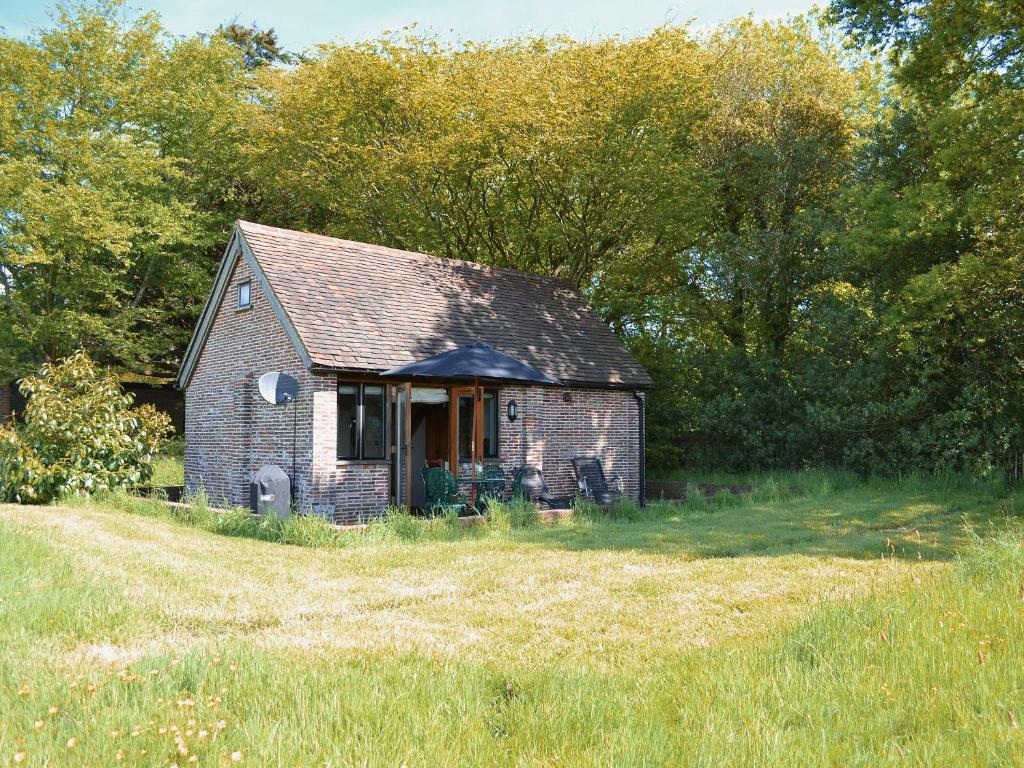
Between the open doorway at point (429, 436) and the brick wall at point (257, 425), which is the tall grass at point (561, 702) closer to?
the brick wall at point (257, 425)

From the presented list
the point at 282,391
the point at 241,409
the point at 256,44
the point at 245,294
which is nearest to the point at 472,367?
the point at 282,391

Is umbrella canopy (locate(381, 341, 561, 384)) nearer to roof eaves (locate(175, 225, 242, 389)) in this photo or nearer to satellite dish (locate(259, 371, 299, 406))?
satellite dish (locate(259, 371, 299, 406))

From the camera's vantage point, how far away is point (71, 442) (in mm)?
14570

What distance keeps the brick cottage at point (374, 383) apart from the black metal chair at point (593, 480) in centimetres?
28

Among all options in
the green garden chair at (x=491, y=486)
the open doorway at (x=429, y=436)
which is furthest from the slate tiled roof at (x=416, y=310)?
the green garden chair at (x=491, y=486)

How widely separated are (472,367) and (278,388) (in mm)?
3515

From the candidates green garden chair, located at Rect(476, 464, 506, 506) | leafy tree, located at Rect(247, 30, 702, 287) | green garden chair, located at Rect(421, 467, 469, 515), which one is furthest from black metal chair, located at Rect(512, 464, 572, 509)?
leafy tree, located at Rect(247, 30, 702, 287)

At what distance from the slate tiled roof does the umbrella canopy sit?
0.71 metres

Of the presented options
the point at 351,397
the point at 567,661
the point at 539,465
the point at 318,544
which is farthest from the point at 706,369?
the point at 567,661

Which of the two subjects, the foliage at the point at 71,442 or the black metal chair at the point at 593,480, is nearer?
the foliage at the point at 71,442

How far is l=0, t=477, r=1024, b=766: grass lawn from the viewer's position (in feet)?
12.6

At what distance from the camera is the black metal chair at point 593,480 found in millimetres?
17438

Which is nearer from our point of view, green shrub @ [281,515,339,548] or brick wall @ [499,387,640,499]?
green shrub @ [281,515,339,548]

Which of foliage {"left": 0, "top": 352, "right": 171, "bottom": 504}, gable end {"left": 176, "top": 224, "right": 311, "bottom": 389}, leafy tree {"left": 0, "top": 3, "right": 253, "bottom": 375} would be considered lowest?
foliage {"left": 0, "top": 352, "right": 171, "bottom": 504}
